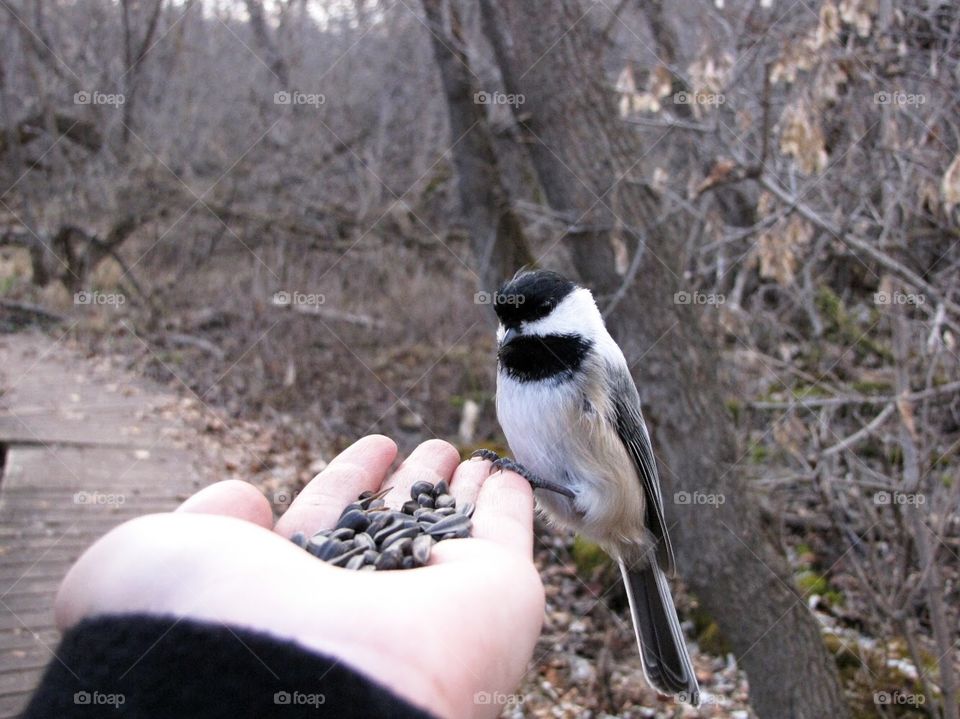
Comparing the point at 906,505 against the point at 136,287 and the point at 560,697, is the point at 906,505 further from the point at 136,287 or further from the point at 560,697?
the point at 136,287

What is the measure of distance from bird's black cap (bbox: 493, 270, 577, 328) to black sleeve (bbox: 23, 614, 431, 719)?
1.26 m

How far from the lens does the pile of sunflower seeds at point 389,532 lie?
77.1 inches

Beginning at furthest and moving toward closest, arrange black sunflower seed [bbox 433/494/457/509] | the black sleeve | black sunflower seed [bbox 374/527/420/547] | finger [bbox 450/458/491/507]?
finger [bbox 450/458/491/507]
black sunflower seed [bbox 433/494/457/509]
black sunflower seed [bbox 374/527/420/547]
the black sleeve

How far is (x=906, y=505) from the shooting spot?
3348 mm

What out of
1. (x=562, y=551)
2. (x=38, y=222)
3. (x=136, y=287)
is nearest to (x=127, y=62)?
(x=38, y=222)

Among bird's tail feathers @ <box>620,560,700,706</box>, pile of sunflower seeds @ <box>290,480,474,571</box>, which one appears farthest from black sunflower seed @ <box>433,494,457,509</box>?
bird's tail feathers @ <box>620,560,700,706</box>

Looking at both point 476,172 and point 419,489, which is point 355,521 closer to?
point 419,489

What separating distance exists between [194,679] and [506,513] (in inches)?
40.4

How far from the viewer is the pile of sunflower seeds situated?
1.96 m

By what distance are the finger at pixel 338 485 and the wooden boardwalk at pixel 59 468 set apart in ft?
2.15

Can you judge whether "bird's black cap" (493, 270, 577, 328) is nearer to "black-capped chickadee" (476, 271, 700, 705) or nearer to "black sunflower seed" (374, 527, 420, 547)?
"black-capped chickadee" (476, 271, 700, 705)

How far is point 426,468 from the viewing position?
2662 mm

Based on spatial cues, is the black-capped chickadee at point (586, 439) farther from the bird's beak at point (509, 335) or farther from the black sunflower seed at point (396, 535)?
the black sunflower seed at point (396, 535)

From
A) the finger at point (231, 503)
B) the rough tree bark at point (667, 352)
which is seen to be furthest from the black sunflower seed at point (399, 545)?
the rough tree bark at point (667, 352)
